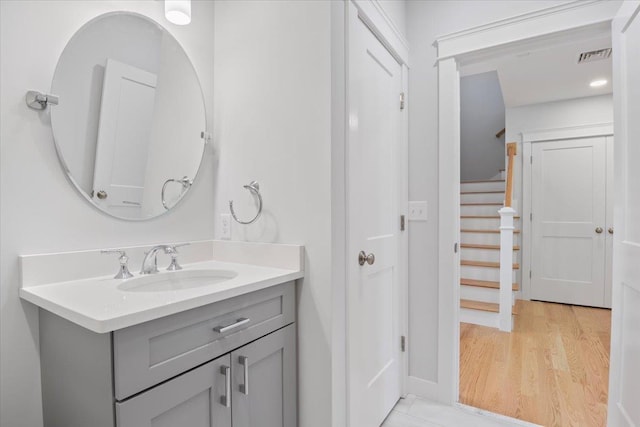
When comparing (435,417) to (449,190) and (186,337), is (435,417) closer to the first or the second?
(449,190)

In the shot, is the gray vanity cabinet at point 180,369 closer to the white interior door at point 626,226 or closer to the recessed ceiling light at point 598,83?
the white interior door at point 626,226

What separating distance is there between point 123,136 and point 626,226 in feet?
6.83

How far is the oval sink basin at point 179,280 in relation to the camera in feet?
4.23

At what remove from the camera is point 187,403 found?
947 millimetres

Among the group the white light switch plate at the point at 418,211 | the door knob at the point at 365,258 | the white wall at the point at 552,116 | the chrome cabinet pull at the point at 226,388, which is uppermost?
the white wall at the point at 552,116

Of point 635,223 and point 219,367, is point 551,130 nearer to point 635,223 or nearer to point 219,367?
point 635,223

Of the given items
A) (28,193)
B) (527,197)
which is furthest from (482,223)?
(28,193)

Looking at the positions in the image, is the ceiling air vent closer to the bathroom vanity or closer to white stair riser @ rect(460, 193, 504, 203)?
white stair riser @ rect(460, 193, 504, 203)

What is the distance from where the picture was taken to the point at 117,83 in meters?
1.34

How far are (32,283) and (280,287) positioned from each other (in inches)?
31.7

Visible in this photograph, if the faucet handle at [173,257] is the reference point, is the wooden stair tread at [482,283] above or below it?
below

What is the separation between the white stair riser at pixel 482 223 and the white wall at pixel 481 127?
1877mm

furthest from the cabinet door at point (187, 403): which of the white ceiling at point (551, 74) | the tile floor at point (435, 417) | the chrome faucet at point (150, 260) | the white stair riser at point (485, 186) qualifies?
the white stair riser at point (485, 186)

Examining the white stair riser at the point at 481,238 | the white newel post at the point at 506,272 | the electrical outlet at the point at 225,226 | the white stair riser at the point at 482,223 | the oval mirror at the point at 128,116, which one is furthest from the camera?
the white stair riser at the point at 482,223
